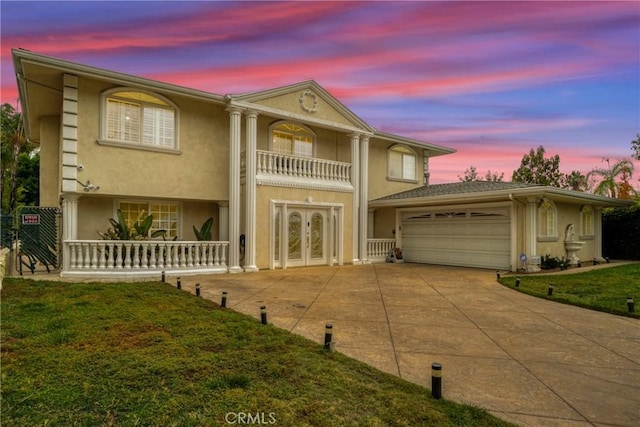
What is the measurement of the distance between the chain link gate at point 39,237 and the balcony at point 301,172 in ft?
22.6

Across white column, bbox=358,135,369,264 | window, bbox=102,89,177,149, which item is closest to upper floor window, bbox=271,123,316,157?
white column, bbox=358,135,369,264

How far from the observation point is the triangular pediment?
494 inches

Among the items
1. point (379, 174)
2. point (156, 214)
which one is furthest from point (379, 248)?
point (156, 214)

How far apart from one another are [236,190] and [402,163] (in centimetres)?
1018

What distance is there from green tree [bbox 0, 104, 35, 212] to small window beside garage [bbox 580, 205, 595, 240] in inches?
1570

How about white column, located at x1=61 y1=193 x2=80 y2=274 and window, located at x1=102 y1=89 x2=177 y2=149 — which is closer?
white column, located at x1=61 y1=193 x2=80 y2=274

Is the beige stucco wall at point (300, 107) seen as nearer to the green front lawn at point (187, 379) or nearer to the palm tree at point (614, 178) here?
the green front lawn at point (187, 379)

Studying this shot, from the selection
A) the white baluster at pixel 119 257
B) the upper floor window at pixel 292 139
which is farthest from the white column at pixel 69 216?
the upper floor window at pixel 292 139

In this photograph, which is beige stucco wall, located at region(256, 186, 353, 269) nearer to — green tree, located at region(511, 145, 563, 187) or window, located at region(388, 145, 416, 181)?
window, located at region(388, 145, 416, 181)

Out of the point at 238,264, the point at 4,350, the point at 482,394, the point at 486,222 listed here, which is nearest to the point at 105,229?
the point at 238,264

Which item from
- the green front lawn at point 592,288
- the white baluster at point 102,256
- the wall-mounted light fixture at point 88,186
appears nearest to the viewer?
the green front lawn at point 592,288

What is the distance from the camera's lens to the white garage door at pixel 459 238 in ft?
43.4

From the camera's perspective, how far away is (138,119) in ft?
37.3

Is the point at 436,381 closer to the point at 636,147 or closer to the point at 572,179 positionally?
the point at 636,147
